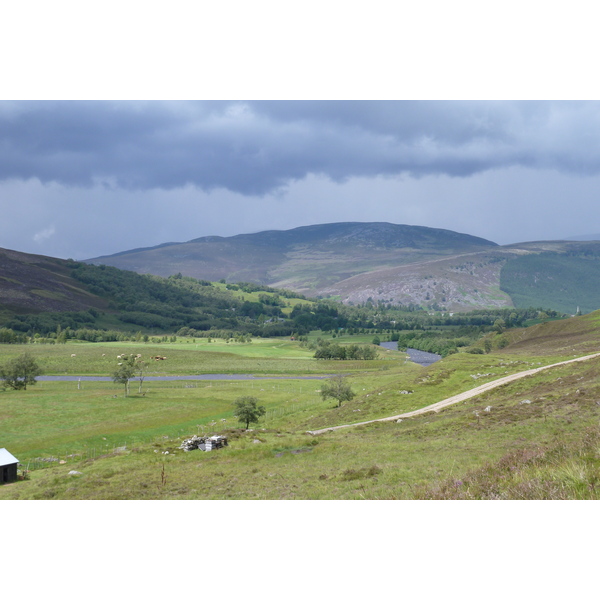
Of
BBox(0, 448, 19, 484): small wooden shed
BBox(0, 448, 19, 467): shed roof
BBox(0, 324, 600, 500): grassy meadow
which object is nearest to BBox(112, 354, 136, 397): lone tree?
BBox(0, 324, 600, 500): grassy meadow

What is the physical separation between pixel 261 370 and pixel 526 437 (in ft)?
451

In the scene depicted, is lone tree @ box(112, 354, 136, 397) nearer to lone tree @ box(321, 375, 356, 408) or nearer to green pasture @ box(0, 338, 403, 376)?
green pasture @ box(0, 338, 403, 376)

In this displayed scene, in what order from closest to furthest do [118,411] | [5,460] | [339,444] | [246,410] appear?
[339,444], [5,460], [246,410], [118,411]

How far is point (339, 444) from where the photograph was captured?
37.6 metres

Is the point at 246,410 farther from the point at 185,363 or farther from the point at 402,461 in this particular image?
the point at 185,363

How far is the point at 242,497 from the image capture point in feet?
74.8

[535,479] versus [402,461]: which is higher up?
[535,479]

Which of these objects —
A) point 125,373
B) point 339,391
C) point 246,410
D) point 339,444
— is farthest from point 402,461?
point 125,373

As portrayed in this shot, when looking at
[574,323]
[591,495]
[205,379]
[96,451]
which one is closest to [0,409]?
[96,451]

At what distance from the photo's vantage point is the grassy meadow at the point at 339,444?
55.2 feet

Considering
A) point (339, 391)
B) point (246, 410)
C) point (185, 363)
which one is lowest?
point (185, 363)

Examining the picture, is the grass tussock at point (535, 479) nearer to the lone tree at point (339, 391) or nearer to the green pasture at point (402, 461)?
the green pasture at point (402, 461)

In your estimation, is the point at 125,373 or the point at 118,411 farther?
the point at 125,373

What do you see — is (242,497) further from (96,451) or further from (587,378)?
(96,451)
